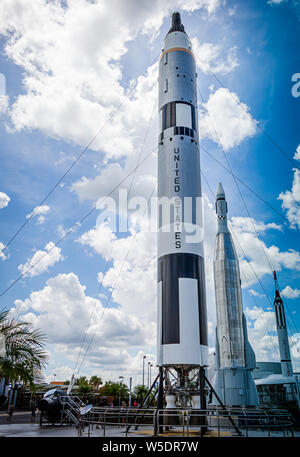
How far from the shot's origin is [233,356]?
1187 inches

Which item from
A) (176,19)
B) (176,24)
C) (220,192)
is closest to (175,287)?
(176,24)

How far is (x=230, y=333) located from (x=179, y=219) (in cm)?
1871

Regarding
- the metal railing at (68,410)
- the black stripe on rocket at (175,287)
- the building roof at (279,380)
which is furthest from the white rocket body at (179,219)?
the building roof at (279,380)

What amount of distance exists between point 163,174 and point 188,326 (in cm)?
758

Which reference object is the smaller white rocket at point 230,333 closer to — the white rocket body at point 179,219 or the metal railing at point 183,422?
the metal railing at point 183,422

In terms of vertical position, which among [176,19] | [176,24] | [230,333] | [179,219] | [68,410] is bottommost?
[68,410]

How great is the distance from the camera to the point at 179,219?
16.4 meters

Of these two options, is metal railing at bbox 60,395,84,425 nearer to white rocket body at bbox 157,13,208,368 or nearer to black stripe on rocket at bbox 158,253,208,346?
white rocket body at bbox 157,13,208,368

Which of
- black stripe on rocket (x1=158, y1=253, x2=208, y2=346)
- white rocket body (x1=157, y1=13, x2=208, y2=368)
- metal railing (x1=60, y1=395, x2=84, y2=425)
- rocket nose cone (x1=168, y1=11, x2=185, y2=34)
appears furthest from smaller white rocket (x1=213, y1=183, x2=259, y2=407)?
rocket nose cone (x1=168, y1=11, x2=185, y2=34)

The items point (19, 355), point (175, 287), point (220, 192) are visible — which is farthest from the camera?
point (220, 192)

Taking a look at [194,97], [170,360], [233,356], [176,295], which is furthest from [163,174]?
[233,356]

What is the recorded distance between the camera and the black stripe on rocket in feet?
48.5

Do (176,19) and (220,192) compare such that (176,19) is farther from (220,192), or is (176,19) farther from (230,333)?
(230,333)
